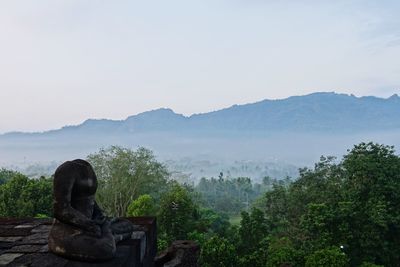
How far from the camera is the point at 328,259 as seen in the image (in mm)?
14656

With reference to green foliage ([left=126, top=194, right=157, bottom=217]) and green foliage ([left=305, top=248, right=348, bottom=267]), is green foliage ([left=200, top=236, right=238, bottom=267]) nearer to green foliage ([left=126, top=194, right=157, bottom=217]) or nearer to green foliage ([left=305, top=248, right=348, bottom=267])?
green foliage ([left=305, top=248, right=348, bottom=267])

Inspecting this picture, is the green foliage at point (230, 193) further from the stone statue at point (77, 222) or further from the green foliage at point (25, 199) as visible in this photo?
the stone statue at point (77, 222)

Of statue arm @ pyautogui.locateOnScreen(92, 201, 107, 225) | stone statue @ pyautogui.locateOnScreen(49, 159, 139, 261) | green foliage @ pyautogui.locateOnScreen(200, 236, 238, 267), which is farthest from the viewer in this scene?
green foliage @ pyautogui.locateOnScreen(200, 236, 238, 267)

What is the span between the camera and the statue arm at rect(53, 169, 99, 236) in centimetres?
495

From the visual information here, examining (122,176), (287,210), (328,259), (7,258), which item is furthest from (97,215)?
(122,176)

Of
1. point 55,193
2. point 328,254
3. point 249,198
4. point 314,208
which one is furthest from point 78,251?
point 249,198

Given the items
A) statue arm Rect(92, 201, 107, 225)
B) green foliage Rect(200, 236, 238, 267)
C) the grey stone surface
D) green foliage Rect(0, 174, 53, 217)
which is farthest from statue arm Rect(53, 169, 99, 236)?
green foliage Rect(0, 174, 53, 217)

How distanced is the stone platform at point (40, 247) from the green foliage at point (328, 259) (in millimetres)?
8909

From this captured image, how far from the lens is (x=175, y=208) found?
24375 mm

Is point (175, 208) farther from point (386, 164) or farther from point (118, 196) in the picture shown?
point (386, 164)

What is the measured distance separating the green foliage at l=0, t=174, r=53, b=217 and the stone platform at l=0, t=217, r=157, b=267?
18127 mm

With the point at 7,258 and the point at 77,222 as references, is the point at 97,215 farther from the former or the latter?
the point at 7,258

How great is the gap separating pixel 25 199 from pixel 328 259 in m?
17.6

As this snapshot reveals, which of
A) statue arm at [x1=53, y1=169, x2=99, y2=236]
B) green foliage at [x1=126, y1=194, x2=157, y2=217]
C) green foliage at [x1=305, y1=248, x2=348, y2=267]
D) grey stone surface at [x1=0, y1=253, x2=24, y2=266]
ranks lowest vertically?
green foliage at [x1=305, y1=248, x2=348, y2=267]
